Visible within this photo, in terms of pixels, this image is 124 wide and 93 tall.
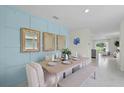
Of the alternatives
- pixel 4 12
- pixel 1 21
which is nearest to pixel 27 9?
A: pixel 4 12

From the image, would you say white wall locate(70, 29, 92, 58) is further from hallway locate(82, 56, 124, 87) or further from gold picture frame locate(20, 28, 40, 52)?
gold picture frame locate(20, 28, 40, 52)

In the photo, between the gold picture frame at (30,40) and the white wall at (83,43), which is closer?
the gold picture frame at (30,40)

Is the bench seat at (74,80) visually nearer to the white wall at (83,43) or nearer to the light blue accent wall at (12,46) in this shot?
the light blue accent wall at (12,46)

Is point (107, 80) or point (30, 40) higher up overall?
point (30, 40)

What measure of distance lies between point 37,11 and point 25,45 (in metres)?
1.15

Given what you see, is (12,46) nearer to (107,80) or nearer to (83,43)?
(107,80)

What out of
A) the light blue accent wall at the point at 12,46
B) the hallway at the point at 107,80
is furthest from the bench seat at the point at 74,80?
the light blue accent wall at the point at 12,46

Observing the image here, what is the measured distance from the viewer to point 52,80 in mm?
2432

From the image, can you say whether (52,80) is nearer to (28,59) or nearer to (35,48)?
(28,59)

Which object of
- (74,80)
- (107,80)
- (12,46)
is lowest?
(107,80)

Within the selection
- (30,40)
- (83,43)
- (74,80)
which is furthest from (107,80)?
(83,43)

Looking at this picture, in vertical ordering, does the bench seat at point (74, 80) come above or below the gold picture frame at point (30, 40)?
below

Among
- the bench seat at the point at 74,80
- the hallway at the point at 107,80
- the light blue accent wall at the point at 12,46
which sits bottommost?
the hallway at the point at 107,80

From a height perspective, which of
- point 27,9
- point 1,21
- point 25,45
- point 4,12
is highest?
point 27,9
